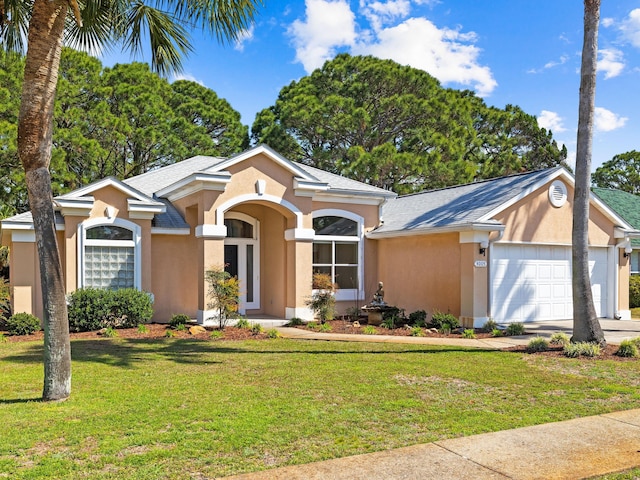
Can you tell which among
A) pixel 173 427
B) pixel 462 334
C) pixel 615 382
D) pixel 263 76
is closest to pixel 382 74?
pixel 263 76

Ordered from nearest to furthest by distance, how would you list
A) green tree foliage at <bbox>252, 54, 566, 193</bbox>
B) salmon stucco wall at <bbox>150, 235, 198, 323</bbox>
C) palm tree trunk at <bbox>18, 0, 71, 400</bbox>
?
palm tree trunk at <bbox>18, 0, 71, 400</bbox> → salmon stucco wall at <bbox>150, 235, 198, 323</bbox> → green tree foliage at <bbox>252, 54, 566, 193</bbox>

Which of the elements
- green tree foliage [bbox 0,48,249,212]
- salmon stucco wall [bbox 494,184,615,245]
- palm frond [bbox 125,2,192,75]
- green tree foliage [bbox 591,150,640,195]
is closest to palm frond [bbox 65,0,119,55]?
palm frond [bbox 125,2,192,75]

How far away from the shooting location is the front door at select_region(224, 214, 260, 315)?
18734 millimetres

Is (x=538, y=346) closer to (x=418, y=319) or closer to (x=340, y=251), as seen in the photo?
(x=418, y=319)

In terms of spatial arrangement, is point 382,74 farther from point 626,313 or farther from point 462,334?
point 462,334

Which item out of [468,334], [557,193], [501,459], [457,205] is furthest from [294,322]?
[501,459]

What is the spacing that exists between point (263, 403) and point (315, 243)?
11.2 metres

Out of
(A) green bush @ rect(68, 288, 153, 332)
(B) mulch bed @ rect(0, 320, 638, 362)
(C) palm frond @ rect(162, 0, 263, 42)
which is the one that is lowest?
(B) mulch bed @ rect(0, 320, 638, 362)

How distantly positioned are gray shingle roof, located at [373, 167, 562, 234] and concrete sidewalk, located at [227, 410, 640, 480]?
9.91 meters

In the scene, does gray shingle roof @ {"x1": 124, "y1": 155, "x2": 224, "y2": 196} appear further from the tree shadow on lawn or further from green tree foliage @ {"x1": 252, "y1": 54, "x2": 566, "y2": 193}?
green tree foliage @ {"x1": 252, "y1": 54, "x2": 566, "y2": 193}

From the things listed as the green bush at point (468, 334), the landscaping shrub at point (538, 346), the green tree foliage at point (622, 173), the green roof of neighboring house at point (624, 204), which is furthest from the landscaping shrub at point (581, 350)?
the green tree foliage at point (622, 173)

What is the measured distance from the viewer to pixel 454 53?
832 inches

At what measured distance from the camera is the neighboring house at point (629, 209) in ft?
80.2

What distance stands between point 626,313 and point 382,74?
1910 centimetres
